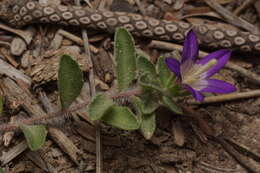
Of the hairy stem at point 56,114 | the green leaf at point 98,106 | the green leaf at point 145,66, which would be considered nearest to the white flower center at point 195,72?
the green leaf at point 145,66

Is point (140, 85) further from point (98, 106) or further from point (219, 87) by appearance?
point (219, 87)

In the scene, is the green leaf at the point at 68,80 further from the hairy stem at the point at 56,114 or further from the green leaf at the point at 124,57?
the green leaf at the point at 124,57

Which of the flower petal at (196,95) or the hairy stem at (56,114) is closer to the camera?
the flower petal at (196,95)

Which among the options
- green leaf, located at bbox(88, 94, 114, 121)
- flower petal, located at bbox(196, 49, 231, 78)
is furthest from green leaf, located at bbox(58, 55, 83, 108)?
flower petal, located at bbox(196, 49, 231, 78)

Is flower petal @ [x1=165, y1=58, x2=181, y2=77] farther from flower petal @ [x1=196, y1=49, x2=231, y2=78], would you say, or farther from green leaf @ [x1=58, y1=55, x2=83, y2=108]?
green leaf @ [x1=58, y1=55, x2=83, y2=108]

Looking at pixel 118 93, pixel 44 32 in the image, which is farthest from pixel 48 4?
pixel 118 93

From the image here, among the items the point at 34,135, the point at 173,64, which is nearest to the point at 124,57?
the point at 173,64
